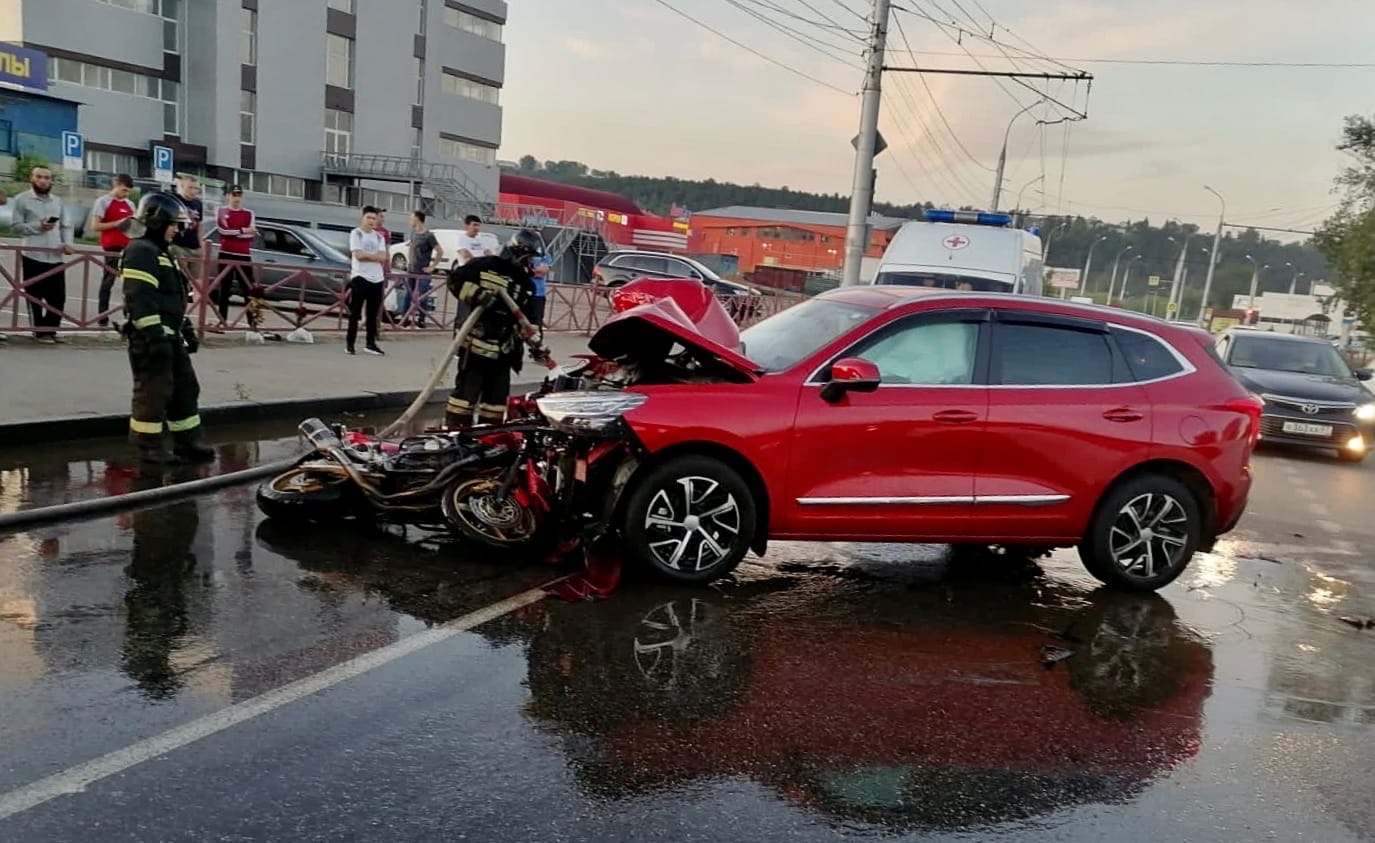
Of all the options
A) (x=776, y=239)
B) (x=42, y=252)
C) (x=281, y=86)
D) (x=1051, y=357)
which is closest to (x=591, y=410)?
(x=1051, y=357)

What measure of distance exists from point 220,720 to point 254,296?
10863 mm

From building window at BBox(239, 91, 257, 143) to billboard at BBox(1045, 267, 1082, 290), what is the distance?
2185 inches

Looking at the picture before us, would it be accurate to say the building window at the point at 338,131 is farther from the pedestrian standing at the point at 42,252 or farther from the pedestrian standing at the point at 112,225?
the pedestrian standing at the point at 42,252

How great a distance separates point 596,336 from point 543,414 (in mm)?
695

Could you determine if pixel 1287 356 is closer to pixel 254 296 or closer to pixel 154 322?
pixel 254 296

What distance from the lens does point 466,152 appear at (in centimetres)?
6031

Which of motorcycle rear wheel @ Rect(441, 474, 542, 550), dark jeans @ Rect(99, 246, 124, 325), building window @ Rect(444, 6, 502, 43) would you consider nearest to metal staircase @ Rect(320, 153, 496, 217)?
building window @ Rect(444, 6, 502, 43)

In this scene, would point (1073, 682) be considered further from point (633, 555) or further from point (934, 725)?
point (633, 555)

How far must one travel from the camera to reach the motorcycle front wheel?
6.02 meters

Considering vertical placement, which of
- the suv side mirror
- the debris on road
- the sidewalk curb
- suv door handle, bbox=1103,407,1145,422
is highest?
the suv side mirror

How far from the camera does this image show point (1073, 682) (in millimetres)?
4867

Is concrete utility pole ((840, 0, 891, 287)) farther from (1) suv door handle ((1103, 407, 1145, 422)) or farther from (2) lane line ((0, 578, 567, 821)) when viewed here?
(2) lane line ((0, 578, 567, 821))

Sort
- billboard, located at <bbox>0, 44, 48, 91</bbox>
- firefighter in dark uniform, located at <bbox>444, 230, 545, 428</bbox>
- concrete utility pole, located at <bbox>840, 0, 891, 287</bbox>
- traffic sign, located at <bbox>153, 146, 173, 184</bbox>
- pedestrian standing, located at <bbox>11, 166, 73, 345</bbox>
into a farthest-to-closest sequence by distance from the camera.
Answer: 1. billboard, located at <bbox>0, 44, 48, 91</bbox>
2. traffic sign, located at <bbox>153, 146, 173, 184</bbox>
3. concrete utility pole, located at <bbox>840, 0, 891, 287</bbox>
4. pedestrian standing, located at <bbox>11, 166, 73, 345</bbox>
5. firefighter in dark uniform, located at <bbox>444, 230, 545, 428</bbox>

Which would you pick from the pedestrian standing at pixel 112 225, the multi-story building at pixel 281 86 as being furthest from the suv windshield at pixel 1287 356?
the multi-story building at pixel 281 86
